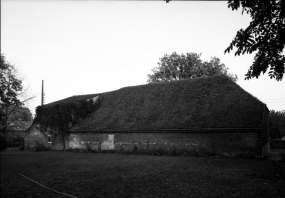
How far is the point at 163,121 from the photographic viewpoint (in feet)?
78.6

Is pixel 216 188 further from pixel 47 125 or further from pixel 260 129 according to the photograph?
pixel 47 125

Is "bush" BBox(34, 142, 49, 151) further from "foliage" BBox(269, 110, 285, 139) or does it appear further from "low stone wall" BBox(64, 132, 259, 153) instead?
"foliage" BBox(269, 110, 285, 139)

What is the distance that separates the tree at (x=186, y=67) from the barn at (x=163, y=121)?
13.0m

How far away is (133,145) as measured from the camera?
24641mm

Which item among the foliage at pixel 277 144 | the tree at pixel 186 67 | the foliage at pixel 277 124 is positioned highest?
the tree at pixel 186 67

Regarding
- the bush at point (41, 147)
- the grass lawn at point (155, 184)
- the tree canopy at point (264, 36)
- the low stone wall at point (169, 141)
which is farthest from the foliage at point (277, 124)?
the bush at point (41, 147)

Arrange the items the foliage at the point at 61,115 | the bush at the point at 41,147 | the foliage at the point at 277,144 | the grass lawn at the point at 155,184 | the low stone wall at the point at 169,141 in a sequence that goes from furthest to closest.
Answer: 1. the bush at the point at 41,147
2. the foliage at the point at 277,144
3. the foliage at the point at 61,115
4. the low stone wall at the point at 169,141
5. the grass lawn at the point at 155,184

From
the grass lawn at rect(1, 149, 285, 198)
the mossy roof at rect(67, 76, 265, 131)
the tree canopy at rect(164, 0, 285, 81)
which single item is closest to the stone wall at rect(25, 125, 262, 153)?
the mossy roof at rect(67, 76, 265, 131)

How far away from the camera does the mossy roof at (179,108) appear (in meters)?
21.0

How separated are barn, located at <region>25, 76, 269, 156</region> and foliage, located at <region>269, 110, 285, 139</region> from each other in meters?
6.57

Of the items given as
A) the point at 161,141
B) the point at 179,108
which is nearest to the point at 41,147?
the point at 161,141

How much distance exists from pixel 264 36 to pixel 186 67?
125 feet

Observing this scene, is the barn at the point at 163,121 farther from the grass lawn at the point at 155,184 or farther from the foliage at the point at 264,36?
the foliage at the point at 264,36

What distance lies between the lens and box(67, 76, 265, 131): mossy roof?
21031 mm
